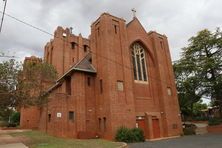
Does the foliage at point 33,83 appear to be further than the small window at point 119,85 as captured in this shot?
No

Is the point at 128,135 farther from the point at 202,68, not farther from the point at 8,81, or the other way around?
the point at 202,68

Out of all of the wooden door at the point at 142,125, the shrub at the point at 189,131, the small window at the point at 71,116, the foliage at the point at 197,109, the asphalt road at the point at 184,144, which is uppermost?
the foliage at the point at 197,109

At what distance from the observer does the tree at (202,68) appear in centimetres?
3031

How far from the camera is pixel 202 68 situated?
30.7 meters

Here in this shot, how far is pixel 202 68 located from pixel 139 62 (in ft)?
35.2

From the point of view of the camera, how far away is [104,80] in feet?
70.6

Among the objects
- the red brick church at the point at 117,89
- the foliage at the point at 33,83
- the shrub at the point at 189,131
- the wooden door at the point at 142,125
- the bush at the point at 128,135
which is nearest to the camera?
the foliage at the point at 33,83

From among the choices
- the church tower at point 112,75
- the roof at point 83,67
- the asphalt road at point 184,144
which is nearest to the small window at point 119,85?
the church tower at point 112,75

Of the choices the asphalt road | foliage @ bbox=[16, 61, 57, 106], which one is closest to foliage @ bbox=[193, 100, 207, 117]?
the asphalt road

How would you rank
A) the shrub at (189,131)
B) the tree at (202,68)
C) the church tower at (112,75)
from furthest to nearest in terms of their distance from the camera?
the tree at (202,68), the shrub at (189,131), the church tower at (112,75)

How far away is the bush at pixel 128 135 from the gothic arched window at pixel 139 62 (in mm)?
7050

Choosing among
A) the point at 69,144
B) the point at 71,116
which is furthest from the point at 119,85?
the point at 69,144

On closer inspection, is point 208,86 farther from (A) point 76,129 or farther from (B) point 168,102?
(A) point 76,129

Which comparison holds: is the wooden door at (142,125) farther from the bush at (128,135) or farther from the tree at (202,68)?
the tree at (202,68)
